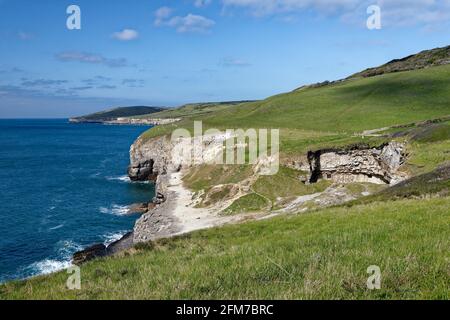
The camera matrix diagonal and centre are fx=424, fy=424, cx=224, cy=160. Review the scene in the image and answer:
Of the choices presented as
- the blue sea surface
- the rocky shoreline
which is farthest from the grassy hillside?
the blue sea surface

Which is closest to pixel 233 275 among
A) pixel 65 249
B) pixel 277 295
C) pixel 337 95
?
pixel 277 295

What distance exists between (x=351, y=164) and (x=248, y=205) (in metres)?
19.6

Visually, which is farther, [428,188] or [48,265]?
[48,265]

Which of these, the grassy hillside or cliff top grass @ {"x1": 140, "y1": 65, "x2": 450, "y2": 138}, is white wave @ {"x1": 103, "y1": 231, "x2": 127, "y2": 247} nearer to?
the grassy hillside

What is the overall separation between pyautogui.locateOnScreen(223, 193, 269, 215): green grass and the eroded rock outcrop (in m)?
12.2

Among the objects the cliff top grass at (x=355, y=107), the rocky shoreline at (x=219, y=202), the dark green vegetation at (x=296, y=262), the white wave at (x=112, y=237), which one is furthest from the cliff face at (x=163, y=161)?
the dark green vegetation at (x=296, y=262)

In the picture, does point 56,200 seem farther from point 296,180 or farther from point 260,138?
point 296,180

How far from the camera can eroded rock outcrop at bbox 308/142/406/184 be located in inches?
2404

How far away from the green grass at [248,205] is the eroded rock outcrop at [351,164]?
1215cm

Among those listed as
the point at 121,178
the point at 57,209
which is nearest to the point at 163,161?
the point at 121,178

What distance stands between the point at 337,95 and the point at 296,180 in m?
67.7

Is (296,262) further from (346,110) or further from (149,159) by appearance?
(149,159)

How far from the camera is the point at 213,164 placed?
78438 millimetres

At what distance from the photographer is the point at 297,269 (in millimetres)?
10680
